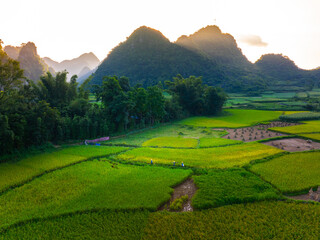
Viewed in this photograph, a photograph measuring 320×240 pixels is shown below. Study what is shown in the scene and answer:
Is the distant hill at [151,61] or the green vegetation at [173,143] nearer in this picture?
the green vegetation at [173,143]

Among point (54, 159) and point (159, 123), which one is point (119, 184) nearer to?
point (54, 159)

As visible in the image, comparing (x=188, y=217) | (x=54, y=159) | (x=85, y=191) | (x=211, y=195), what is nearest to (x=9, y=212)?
(x=85, y=191)

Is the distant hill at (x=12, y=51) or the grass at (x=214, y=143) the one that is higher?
the distant hill at (x=12, y=51)

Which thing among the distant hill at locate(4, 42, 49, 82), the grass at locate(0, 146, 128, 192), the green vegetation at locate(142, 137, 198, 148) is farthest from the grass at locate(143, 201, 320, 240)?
the distant hill at locate(4, 42, 49, 82)

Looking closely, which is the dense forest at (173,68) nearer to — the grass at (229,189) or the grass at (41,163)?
the grass at (41,163)

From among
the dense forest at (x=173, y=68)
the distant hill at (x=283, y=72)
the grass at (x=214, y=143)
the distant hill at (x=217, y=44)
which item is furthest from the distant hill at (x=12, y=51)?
the distant hill at (x=283, y=72)

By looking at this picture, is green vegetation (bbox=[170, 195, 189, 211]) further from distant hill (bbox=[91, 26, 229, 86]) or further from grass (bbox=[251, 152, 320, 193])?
distant hill (bbox=[91, 26, 229, 86])

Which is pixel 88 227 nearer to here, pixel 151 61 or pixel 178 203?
pixel 178 203
